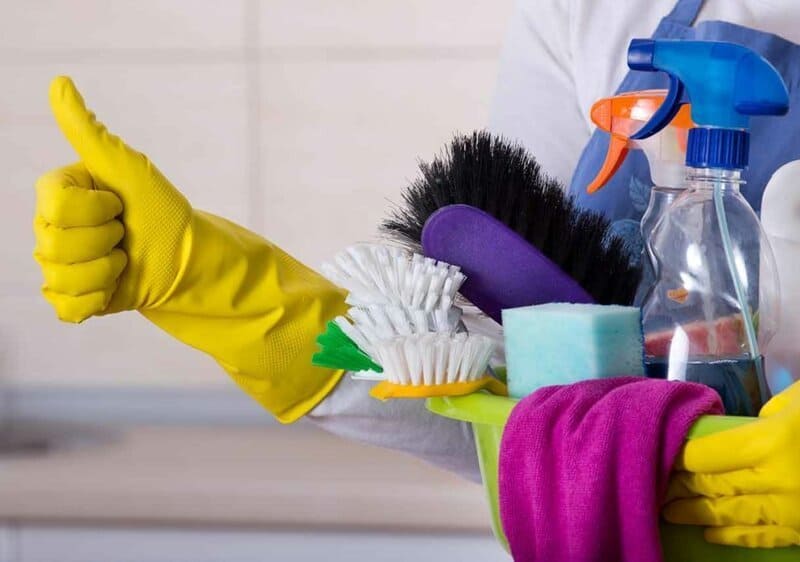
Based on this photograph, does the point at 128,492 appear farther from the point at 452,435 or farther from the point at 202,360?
the point at 452,435

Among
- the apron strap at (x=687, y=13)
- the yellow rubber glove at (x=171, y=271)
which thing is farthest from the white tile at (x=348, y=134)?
the yellow rubber glove at (x=171, y=271)

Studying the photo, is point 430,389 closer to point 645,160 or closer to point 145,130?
point 645,160

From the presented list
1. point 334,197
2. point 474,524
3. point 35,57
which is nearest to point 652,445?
point 474,524

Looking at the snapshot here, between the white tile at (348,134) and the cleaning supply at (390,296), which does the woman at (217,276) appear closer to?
the cleaning supply at (390,296)

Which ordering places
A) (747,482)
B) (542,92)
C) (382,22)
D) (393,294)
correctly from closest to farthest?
(747,482), (393,294), (542,92), (382,22)

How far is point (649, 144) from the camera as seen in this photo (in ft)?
1.71

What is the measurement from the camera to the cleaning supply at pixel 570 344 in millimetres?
397

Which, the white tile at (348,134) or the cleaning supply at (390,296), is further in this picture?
the white tile at (348,134)

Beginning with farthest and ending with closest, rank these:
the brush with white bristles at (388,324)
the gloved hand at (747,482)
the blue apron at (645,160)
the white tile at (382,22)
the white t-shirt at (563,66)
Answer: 1. the white tile at (382,22)
2. the white t-shirt at (563,66)
3. the blue apron at (645,160)
4. the brush with white bristles at (388,324)
5. the gloved hand at (747,482)

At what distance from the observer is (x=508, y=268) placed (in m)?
0.47

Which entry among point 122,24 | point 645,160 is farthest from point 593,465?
point 122,24

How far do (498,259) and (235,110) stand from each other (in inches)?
34.8

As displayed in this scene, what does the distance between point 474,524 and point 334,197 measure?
0.44 meters

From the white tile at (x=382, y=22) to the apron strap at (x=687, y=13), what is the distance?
1.73 feet
